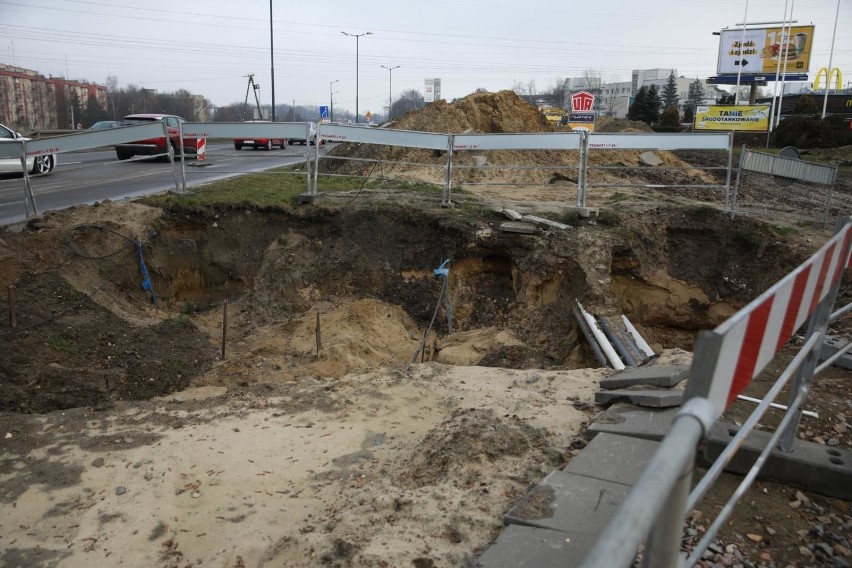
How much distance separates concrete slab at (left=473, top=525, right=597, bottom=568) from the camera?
116 inches

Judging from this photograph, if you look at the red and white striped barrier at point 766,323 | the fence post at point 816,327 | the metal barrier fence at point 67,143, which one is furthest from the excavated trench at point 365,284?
the red and white striped barrier at point 766,323

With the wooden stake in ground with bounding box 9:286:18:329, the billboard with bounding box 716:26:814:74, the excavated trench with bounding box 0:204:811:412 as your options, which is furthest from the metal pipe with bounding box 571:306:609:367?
the billboard with bounding box 716:26:814:74

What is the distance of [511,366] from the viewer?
26.4 ft

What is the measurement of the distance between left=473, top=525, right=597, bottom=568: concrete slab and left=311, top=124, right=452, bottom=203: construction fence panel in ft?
28.6

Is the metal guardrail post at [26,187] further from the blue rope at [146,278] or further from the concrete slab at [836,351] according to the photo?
the concrete slab at [836,351]

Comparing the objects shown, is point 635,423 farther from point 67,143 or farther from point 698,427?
point 67,143

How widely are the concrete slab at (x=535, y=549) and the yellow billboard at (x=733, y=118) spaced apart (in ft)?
112

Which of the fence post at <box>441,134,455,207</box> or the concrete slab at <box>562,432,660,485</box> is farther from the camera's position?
the fence post at <box>441,134,455,207</box>

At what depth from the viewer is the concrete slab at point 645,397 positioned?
4492mm

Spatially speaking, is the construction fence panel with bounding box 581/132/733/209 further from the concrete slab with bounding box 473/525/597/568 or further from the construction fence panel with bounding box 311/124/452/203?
the concrete slab with bounding box 473/525/597/568

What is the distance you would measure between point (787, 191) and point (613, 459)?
15.4 meters

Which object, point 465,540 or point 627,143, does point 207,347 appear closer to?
point 465,540

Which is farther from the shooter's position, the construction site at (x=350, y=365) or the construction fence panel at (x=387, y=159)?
the construction fence panel at (x=387, y=159)

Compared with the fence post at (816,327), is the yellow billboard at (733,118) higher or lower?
higher
